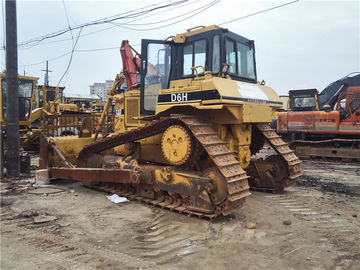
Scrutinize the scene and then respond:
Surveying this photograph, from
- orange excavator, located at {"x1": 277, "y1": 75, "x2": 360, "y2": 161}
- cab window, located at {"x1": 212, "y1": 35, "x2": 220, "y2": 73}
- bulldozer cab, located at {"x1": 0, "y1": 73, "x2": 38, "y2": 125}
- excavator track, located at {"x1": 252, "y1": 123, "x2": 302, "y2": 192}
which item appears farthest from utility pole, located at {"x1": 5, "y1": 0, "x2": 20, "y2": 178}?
orange excavator, located at {"x1": 277, "y1": 75, "x2": 360, "y2": 161}

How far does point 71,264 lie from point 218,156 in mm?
2480

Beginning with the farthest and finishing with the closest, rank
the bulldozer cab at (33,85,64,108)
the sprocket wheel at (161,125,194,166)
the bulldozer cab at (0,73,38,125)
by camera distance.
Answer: the bulldozer cab at (33,85,64,108)
the bulldozer cab at (0,73,38,125)
the sprocket wheel at (161,125,194,166)

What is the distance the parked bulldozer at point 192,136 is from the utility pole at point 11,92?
1.05 metres

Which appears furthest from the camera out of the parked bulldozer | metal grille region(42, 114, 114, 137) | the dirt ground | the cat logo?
metal grille region(42, 114, 114, 137)

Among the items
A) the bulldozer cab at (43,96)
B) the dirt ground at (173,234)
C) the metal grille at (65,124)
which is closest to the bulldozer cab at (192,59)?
the dirt ground at (173,234)

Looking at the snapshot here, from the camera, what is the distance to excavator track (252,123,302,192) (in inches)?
246

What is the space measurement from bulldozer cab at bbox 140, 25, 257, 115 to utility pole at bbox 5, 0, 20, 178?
3871mm

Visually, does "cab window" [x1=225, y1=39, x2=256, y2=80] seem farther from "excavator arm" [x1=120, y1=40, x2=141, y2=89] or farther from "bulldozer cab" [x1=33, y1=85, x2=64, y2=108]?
"bulldozer cab" [x1=33, y1=85, x2=64, y2=108]

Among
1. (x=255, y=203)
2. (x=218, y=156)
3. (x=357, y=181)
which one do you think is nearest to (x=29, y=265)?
(x=218, y=156)

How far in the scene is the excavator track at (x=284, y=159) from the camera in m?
6.25

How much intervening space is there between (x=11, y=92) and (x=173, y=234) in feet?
20.3

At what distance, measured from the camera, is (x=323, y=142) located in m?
11.8

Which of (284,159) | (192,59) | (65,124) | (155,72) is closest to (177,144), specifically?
(192,59)

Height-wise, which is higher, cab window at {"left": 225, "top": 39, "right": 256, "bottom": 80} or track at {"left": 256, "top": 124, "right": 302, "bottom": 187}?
cab window at {"left": 225, "top": 39, "right": 256, "bottom": 80}
